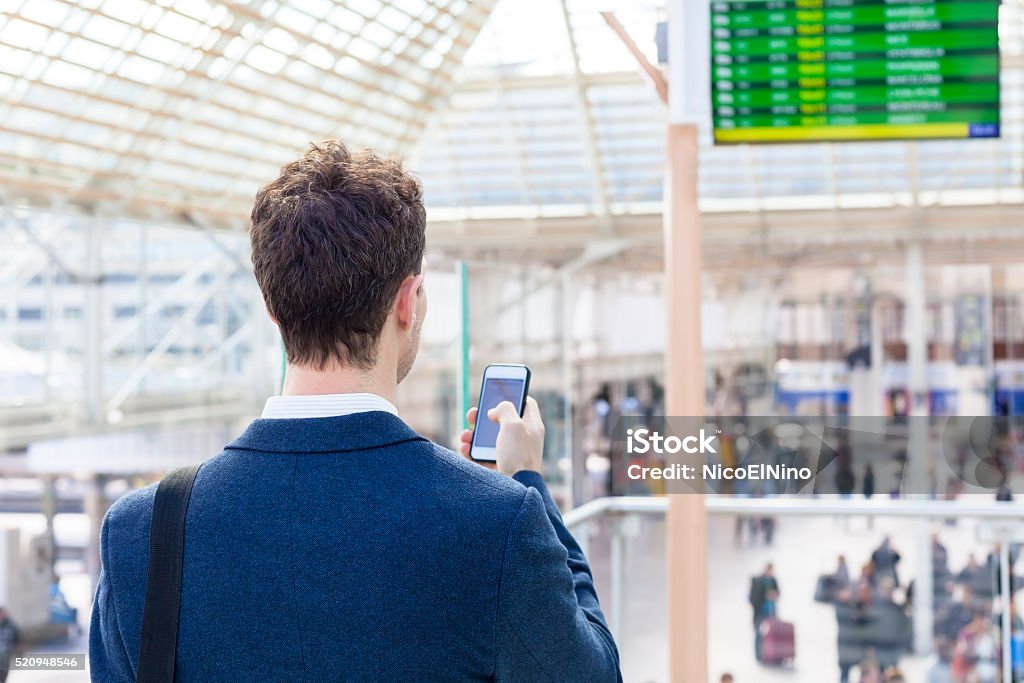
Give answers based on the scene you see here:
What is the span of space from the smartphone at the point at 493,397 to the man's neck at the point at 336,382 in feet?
1.09

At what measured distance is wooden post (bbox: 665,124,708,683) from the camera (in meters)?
4.88

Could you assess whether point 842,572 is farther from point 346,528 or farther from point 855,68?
point 346,528

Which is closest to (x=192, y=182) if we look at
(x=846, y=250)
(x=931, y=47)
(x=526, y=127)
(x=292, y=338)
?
(x=526, y=127)

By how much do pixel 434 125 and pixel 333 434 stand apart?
24024 mm

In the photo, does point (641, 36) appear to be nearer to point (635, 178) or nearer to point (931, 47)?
point (635, 178)

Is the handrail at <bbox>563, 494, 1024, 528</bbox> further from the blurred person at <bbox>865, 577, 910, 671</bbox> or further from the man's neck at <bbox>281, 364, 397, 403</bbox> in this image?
the man's neck at <bbox>281, 364, 397, 403</bbox>

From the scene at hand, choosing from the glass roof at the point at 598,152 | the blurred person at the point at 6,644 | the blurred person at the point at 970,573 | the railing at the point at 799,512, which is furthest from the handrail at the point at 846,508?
the glass roof at the point at 598,152

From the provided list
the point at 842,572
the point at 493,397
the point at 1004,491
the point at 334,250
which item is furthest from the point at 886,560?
the point at 334,250

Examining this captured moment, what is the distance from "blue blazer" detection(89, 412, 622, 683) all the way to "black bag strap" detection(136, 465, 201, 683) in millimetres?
12

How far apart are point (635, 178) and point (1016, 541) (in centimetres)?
2107

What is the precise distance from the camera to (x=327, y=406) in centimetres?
135

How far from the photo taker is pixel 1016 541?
14.4 ft

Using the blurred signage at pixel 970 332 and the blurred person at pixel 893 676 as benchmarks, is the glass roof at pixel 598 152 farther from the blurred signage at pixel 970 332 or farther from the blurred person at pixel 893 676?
the blurred person at pixel 893 676

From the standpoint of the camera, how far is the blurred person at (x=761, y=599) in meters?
5.42
